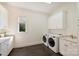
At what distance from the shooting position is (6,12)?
1.54 meters

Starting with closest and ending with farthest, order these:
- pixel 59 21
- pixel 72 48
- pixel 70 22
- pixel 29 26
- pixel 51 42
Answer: pixel 29 26
pixel 72 48
pixel 70 22
pixel 59 21
pixel 51 42

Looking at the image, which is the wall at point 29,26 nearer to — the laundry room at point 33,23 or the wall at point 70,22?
the laundry room at point 33,23

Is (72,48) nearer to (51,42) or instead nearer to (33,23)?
(51,42)

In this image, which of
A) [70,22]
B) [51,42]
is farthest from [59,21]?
[51,42]

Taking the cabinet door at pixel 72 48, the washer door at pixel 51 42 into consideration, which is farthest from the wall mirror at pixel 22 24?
the washer door at pixel 51 42

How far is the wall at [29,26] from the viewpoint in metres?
1.57

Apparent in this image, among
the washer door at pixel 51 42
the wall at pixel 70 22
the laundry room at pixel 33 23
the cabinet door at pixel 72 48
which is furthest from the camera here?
the washer door at pixel 51 42

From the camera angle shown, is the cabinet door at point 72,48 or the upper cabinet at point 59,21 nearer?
the cabinet door at point 72,48

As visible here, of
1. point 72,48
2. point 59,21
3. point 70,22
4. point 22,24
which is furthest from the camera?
point 59,21

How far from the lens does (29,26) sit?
1695mm

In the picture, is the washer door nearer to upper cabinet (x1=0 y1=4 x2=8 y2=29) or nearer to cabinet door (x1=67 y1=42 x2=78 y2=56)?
cabinet door (x1=67 y1=42 x2=78 y2=56)

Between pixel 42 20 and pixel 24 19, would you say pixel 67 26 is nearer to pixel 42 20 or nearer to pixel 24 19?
pixel 42 20

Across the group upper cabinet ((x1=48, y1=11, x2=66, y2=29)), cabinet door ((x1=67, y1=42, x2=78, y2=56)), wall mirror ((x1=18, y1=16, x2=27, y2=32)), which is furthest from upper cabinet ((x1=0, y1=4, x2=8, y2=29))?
cabinet door ((x1=67, y1=42, x2=78, y2=56))

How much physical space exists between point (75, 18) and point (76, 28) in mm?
220
